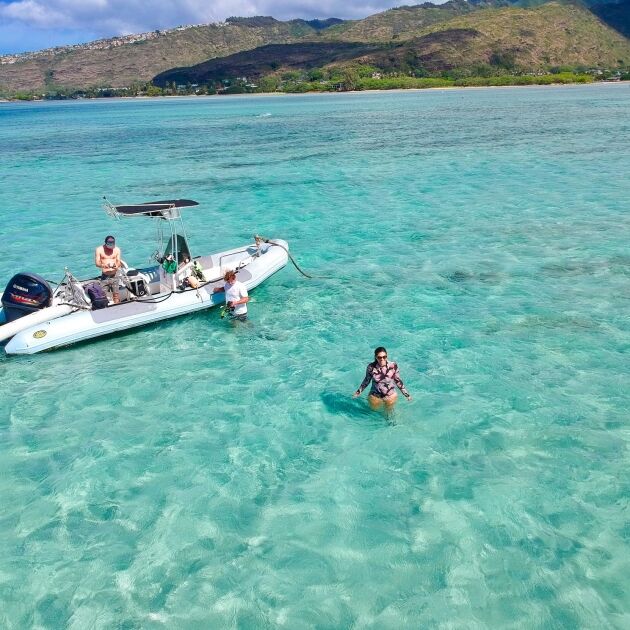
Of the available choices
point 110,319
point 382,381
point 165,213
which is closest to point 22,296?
point 110,319

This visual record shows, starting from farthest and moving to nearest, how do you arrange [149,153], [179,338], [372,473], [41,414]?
Answer: [149,153], [179,338], [41,414], [372,473]

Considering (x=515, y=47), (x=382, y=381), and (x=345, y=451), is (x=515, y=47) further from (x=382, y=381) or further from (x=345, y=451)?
(x=345, y=451)

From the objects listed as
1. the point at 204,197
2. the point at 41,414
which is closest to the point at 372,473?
the point at 41,414

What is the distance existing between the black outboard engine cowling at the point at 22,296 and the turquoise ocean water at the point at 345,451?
1207 mm

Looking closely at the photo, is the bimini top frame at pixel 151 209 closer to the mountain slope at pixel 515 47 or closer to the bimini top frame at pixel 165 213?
the bimini top frame at pixel 165 213

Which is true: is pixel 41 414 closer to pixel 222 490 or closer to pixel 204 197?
pixel 222 490

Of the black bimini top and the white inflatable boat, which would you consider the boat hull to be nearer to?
the white inflatable boat

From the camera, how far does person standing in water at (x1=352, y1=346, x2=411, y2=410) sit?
9250 millimetres

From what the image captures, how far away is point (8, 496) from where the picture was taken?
8273 millimetres

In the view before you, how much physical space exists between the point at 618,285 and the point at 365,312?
6.37m

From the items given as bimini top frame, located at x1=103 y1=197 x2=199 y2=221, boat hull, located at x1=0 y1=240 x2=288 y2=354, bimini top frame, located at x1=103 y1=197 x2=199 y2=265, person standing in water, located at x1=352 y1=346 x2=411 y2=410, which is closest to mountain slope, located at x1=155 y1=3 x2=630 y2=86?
bimini top frame, located at x1=103 y1=197 x2=199 y2=265

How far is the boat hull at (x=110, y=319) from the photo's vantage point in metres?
12.1

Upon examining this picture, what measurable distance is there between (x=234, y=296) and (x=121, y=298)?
261 centimetres

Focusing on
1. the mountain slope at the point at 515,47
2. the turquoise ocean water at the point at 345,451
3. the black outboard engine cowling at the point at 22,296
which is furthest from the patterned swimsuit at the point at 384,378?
the mountain slope at the point at 515,47
